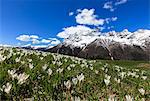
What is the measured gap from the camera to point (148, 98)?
8.64 metres

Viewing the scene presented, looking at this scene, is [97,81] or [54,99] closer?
[54,99]

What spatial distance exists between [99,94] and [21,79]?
2272 millimetres

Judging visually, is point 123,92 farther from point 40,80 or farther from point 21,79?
point 21,79

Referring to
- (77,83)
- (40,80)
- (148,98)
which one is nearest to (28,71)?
(40,80)

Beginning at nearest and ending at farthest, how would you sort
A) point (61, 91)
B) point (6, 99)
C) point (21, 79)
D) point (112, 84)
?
point (6, 99)
point (21, 79)
point (61, 91)
point (112, 84)

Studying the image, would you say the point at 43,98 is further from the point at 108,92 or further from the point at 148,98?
the point at 148,98

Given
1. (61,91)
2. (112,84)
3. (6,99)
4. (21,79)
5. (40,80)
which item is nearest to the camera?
(6,99)

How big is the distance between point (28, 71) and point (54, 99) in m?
1.89

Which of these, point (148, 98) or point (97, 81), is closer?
point (148, 98)

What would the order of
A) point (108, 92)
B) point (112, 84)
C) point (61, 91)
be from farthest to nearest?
point (112, 84) < point (108, 92) < point (61, 91)

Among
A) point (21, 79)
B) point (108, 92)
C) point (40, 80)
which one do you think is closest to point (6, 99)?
point (21, 79)

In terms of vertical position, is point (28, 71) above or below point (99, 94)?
above

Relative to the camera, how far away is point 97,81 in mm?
10188

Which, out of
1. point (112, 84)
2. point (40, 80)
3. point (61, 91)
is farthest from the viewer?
point (112, 84)
